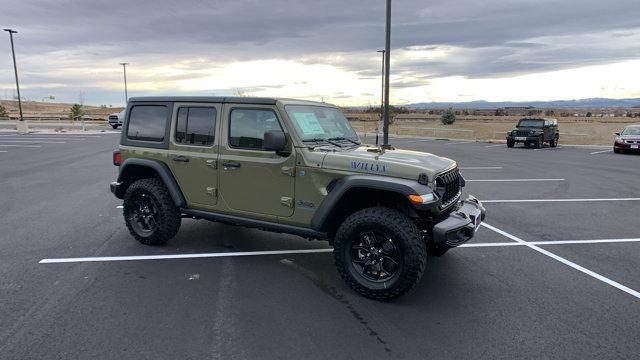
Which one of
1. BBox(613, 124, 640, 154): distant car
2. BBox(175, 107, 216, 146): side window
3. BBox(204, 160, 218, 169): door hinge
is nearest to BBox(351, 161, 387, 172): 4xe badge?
BBox(204, 160, 218, 169): door hinge

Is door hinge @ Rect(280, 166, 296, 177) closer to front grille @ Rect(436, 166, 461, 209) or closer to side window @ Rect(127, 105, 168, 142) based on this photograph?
front grille @ Rect(436, 166, 461, 209)

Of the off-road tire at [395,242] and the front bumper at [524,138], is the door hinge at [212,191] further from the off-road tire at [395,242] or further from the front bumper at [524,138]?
the front bumper at [524,138]

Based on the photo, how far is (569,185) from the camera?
1153 centimetres

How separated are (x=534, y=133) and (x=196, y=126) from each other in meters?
23.9

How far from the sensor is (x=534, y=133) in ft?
83.1

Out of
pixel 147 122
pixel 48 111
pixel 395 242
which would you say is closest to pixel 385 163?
pixel 395 242

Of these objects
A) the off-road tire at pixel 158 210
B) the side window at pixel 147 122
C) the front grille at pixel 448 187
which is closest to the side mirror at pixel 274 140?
the front grille at pixel 448 187

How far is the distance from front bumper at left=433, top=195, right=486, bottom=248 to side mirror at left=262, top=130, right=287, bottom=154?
66.9 inches

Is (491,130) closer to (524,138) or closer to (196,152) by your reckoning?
(524,138)

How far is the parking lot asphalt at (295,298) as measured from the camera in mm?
3498

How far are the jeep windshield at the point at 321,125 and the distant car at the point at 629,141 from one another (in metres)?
20.9

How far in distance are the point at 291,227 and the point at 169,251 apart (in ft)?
6.03

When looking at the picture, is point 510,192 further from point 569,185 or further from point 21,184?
point 21,184

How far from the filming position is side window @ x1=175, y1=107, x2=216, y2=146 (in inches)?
214
